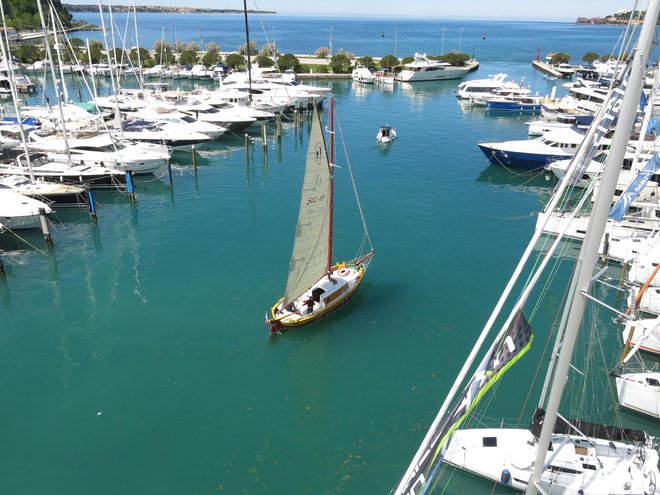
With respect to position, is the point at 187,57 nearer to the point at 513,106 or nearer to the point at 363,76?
the point at 363,76

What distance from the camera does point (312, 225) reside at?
2733 centimetres

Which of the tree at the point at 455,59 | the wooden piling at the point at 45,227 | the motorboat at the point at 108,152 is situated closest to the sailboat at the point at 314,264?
the wooden piling at the point at 45,227

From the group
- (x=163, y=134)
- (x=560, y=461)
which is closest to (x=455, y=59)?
(x=163, y=134)

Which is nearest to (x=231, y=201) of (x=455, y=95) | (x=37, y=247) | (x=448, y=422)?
(x=37, y=247)

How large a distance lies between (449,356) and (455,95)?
3388 inches

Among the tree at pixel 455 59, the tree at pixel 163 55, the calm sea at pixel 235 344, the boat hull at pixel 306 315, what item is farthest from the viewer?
the tree at pixel 455 59

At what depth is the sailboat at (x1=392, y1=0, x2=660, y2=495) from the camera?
1218 cm

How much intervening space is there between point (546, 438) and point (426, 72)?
115696 millimetres

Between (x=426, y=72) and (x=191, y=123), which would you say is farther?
(x=426, y=72)

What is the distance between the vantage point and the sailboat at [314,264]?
25.9m

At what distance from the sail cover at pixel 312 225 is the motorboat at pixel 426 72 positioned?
316 ft

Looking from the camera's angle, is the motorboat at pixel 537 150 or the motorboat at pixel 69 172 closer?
the motorboat at pixel 69 172

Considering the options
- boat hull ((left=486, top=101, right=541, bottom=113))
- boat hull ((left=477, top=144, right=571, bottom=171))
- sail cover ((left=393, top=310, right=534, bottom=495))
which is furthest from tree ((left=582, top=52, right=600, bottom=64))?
sail cover ((left=393, top=310, right=534, bottom=495))

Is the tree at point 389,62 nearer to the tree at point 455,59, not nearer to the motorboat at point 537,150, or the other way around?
the tree at point 455,59
